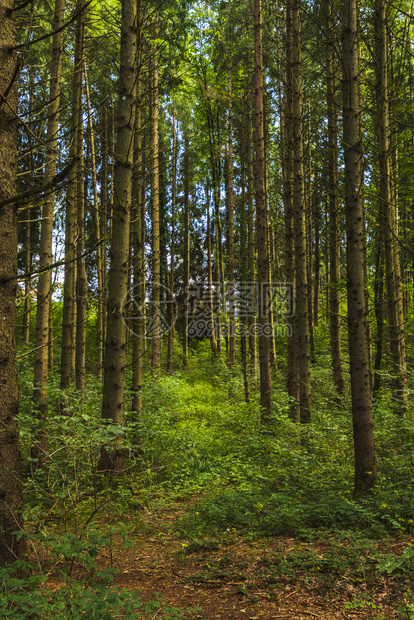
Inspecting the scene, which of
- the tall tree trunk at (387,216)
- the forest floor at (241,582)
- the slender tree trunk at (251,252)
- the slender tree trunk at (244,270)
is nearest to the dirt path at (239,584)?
the forest floor at (241,582)

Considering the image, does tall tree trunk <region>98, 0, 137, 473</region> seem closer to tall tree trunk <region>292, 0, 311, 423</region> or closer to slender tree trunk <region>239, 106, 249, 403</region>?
tall tree trunk <region>292, 0, 311, 423</region>

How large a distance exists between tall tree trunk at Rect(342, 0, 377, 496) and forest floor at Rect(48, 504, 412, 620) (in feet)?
3.98

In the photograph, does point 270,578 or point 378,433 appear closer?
point 270,578

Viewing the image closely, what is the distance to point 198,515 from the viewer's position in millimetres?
5199

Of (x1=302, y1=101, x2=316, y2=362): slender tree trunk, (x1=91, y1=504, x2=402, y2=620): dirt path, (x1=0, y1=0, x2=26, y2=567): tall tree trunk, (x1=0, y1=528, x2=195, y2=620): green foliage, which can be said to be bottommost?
(x1=91, y1=504, x2=402, y2=620): dirt path

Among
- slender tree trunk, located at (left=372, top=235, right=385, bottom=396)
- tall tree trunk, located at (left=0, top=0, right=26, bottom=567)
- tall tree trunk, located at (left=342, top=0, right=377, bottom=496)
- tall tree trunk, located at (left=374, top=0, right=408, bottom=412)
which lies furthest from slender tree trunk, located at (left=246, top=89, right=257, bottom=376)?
tall tree trunk, located at (left=0, top=0, right=26, bottom=567)

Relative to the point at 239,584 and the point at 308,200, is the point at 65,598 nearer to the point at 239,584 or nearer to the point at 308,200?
the point at 239,584

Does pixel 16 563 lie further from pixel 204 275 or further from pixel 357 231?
pixel 204 275

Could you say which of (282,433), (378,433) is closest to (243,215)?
(282,433)

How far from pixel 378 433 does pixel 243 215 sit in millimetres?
10860

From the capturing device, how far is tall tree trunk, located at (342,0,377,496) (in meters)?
4.95

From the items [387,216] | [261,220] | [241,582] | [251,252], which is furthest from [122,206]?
[251,252]

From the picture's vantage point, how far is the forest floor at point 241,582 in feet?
10.3

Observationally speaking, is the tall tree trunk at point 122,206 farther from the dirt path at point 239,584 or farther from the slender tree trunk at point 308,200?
the slender tree trunk at point 308,200
